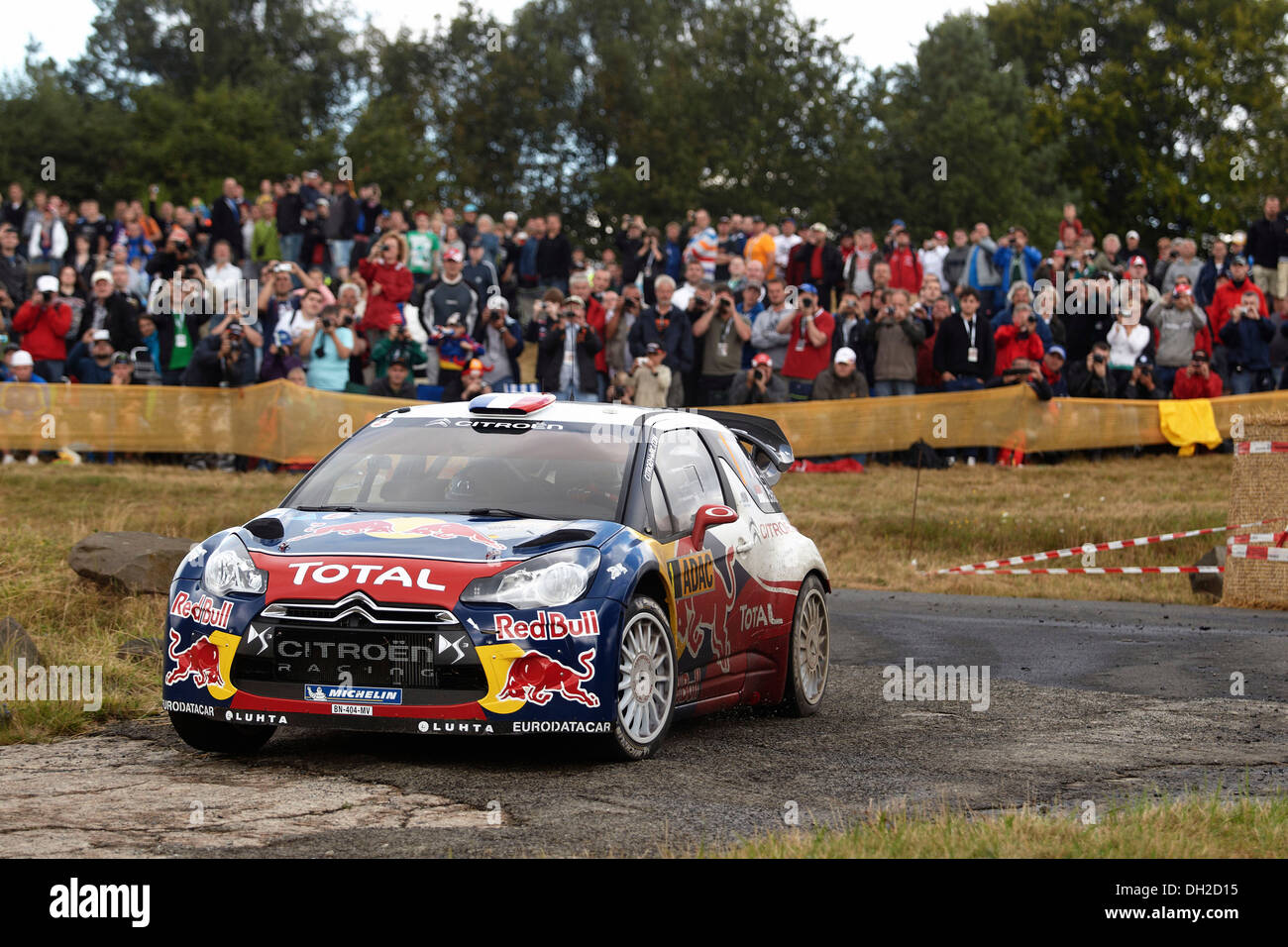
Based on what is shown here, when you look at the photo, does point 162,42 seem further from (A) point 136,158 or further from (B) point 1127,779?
(B) point 1127,779

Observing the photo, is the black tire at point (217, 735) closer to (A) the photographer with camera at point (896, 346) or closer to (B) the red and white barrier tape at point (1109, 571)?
(B) the red and white barrier tape at point (1109, 571)

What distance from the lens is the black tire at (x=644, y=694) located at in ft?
27.7

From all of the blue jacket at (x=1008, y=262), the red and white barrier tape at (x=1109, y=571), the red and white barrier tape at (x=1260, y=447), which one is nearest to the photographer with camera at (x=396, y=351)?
the blue jacket at (x=1008, y=262)

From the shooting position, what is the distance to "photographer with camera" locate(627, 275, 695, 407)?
24.0m

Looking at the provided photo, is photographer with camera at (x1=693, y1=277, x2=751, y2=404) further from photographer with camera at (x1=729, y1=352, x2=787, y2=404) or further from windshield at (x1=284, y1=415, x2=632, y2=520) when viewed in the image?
windshield at (x1=284, y1=415, x2=632, y2=520)

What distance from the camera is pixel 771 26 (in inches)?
2849

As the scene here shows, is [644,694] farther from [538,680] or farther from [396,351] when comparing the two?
[396,351]

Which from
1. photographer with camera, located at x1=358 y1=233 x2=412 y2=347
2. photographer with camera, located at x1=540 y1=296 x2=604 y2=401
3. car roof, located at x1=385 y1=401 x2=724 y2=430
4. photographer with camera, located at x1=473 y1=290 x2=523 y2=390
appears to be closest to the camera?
car roof, located at x1=385 y1=401 x2=724 y2=430

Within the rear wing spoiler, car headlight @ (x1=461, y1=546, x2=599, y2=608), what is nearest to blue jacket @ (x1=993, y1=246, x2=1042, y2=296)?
the rear wing spoiler

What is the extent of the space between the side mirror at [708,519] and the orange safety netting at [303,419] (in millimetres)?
13836

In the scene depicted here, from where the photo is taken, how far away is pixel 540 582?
8266 mm

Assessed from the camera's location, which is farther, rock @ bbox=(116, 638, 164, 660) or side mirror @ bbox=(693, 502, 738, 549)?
rock @ bbox=(116, 638, 164, 660)

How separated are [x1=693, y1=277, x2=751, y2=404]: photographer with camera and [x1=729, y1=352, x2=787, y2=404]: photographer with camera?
0.18m
